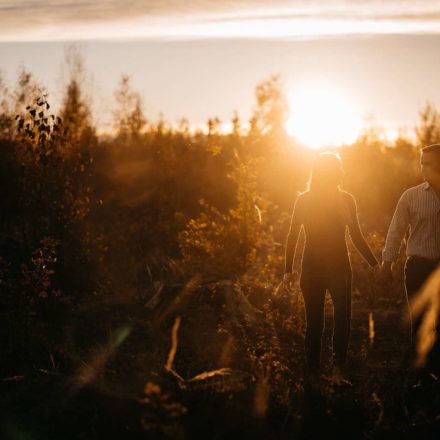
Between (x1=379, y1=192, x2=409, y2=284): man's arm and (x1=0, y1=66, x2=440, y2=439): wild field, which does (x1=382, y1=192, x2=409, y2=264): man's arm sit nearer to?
(x1=379, y1=192, x2=409, y2=284): man's arm

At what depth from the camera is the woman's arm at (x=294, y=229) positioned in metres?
5.93

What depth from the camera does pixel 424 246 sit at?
555 centimetres

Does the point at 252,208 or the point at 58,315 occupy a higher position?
the point at 252,208

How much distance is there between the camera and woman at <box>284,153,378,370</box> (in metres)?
5.75

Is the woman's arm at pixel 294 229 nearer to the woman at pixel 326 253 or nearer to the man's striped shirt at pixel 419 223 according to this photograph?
the woman at pixel 326 253

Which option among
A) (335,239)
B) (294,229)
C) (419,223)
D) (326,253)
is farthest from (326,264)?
(419,223)

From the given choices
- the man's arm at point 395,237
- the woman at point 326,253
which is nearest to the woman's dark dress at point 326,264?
the woman at point 326,253

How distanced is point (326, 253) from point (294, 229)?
44cm

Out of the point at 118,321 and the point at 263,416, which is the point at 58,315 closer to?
the point at 118,321

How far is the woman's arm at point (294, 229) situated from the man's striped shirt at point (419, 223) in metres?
0.87

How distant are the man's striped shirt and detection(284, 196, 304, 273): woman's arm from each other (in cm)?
87

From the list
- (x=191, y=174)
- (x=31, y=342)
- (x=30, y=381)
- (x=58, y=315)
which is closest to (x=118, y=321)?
(x=58, y=315)

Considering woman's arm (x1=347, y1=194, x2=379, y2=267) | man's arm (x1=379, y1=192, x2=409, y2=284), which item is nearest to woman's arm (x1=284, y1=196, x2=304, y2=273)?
woman's arm (x1=347, y1=194, x2=379, y2=267)

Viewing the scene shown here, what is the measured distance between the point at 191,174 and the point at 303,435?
17691 mm
